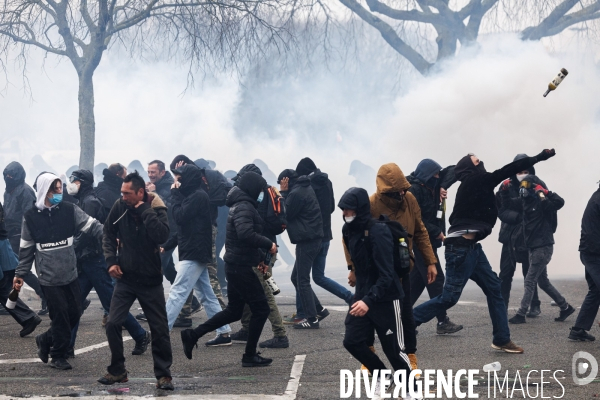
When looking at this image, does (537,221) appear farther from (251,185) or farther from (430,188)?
(251,185)

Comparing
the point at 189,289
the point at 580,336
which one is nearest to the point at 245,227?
the point at 189,289

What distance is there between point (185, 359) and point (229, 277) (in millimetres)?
826

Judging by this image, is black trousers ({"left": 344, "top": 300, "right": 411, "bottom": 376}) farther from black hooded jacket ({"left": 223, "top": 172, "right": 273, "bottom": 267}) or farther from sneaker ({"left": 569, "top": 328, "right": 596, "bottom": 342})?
sneaker ({"left": 569, "top": 328, "right": 596, "bottom": 342})

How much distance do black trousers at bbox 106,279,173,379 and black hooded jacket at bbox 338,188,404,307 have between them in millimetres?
1426

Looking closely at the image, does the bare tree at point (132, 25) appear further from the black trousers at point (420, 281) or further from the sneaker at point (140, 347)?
the sneaker at point (140, 347)

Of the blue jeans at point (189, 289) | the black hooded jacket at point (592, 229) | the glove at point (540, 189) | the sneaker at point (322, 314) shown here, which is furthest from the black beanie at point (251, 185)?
the glove at point (540, 189)

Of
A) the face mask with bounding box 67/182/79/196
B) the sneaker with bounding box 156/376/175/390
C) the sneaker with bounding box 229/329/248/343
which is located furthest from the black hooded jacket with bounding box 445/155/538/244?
the face mask with bounding box 67/182/79/196

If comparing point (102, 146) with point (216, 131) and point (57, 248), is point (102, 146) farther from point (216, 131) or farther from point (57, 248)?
point (57, 248)

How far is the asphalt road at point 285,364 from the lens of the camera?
5.38 m

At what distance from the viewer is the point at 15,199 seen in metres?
10.0

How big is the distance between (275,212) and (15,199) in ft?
13.6

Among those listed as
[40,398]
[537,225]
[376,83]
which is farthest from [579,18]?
[40,398]

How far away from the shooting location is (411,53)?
2136cm

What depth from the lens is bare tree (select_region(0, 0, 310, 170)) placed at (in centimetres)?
1396
